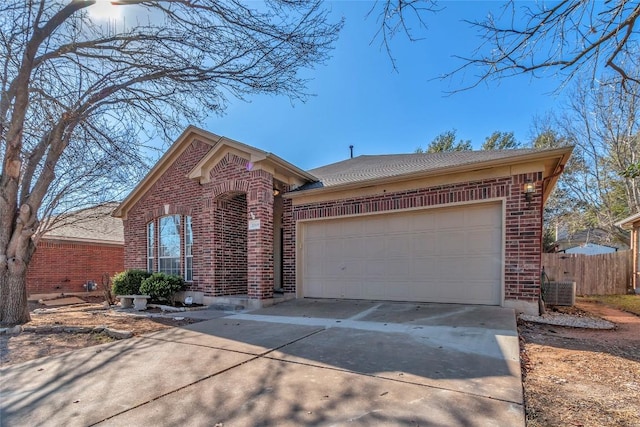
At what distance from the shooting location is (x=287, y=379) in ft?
11.2

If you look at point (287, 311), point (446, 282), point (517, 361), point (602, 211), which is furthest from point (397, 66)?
point (602, 211)

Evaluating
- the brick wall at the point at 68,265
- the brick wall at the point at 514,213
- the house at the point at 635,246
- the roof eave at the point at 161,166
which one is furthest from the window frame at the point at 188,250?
the house at the point at 635,246

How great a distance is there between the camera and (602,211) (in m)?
19.4

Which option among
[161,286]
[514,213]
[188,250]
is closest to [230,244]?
[188,250]

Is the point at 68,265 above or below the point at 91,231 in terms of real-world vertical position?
below

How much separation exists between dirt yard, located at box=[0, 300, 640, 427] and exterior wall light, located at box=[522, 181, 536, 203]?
7.52ft

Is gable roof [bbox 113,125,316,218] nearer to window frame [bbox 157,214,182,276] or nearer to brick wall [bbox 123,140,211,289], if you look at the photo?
brick wall [bbox 123,140,211,289]

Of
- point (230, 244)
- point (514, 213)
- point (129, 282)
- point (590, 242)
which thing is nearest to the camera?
point (514, 213)

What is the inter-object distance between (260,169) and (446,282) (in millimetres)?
4966

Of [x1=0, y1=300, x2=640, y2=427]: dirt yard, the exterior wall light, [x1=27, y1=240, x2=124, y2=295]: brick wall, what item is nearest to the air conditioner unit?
[x1=0, y1=300, x2=640, y2=427]: dirt yard

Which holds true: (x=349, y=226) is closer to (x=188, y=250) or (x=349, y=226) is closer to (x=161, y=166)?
(x=188, y=250)

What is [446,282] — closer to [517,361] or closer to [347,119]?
[517,361]

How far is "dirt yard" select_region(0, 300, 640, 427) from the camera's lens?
272cm

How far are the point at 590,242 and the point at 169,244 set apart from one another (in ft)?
91.0
